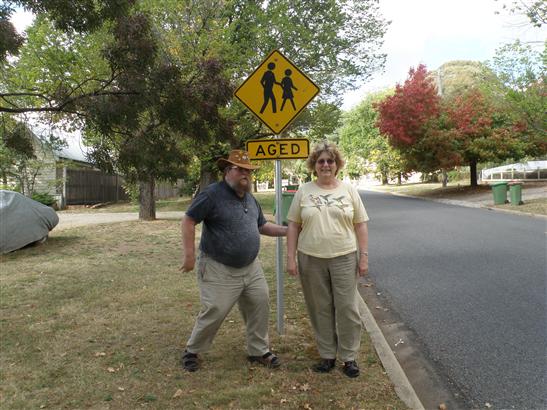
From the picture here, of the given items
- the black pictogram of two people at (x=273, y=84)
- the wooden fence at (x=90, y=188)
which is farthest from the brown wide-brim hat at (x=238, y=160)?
the wooden fence at (x=90, y=188)

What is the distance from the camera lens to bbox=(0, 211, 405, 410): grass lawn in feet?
11.7

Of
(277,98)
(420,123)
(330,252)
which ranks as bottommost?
(330,252)

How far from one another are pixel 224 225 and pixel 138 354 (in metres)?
1.59

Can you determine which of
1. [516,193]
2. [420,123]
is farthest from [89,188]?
[516,193]

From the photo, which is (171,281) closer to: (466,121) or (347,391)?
(347,391)

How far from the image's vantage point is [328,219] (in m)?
3.80

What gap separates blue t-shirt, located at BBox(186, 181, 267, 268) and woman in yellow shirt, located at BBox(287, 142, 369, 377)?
14.8 inches

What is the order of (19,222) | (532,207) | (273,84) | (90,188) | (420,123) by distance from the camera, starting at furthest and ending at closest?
1. (420,123)
2. (90,188)
3. (532,207)
4. (19,222)
5. (273,84)

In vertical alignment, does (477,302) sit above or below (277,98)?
below

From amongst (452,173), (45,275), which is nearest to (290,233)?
(45,275)

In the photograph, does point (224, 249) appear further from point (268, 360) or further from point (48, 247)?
point (48, 247)

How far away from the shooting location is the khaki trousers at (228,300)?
393 cm

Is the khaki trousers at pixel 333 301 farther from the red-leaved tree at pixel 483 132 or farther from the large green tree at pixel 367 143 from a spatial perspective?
the large green tree at pixel 367 143

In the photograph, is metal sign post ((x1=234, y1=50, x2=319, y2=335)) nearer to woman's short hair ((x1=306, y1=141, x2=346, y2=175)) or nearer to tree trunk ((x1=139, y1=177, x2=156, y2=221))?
woman's short hair ((x1=306, y1=141, x2=346, y2=175))
